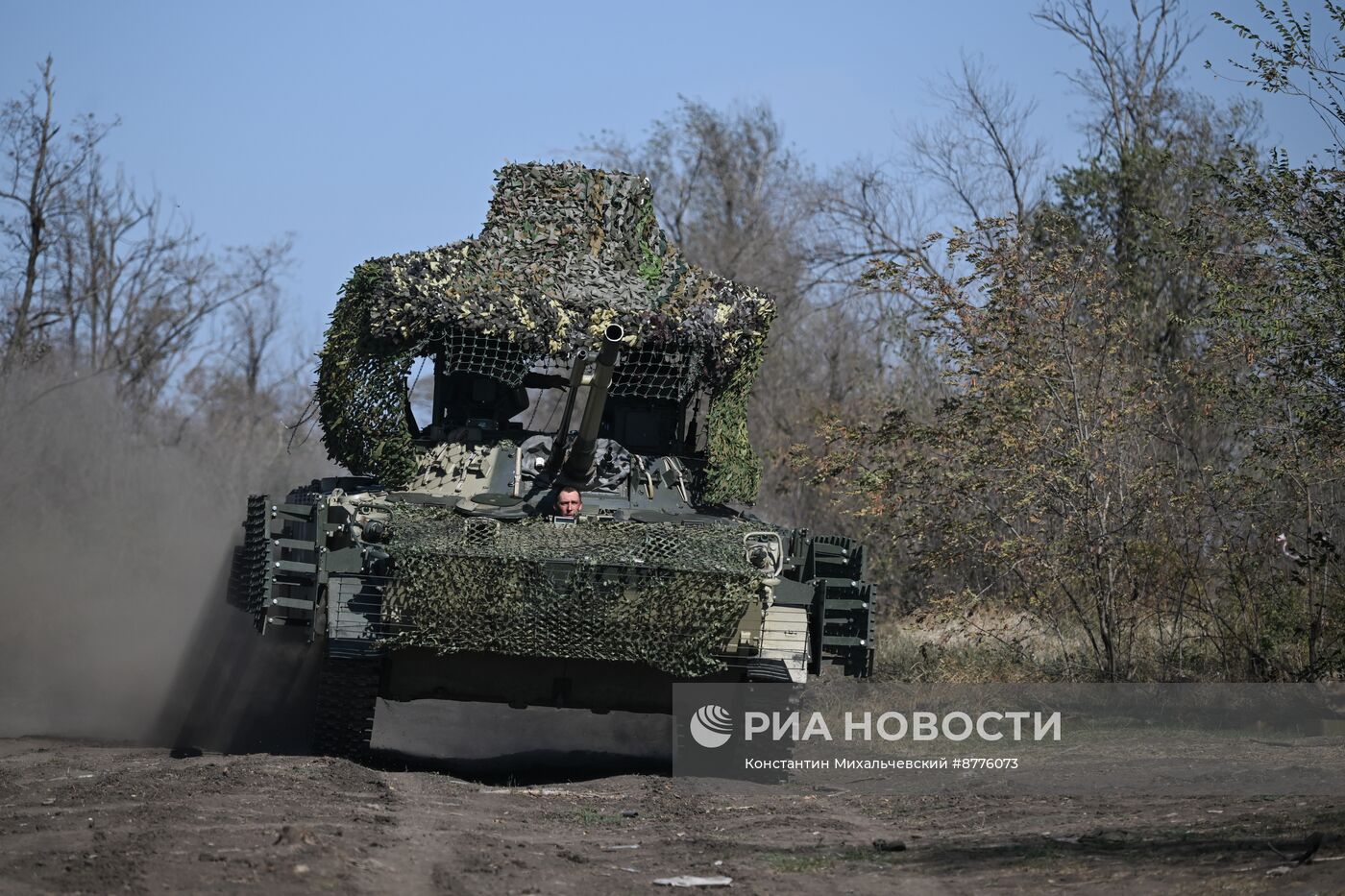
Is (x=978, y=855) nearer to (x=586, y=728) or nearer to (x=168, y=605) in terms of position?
(x=586, y=728)

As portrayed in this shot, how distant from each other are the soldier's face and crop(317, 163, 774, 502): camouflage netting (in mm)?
1435

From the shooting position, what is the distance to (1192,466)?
606 inches

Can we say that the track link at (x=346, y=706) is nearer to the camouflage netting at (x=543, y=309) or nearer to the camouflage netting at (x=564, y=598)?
the camouflage netting at (x=564, y=598)

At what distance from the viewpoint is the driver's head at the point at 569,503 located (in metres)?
11.1

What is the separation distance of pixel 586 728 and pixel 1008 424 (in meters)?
4.29

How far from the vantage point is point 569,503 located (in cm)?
1107

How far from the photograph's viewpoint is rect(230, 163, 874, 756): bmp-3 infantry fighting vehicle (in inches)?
387

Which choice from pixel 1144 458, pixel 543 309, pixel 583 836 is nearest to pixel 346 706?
pixel 583 836

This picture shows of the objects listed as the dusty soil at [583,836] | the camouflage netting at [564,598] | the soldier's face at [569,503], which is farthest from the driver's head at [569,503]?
the dusty soil at [583,836]

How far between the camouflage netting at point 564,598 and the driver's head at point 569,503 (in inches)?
38.0

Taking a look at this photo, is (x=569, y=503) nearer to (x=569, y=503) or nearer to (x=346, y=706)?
(x=569, y=503)

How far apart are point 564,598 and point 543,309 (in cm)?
338

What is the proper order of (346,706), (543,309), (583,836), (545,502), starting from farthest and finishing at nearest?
(543,309) → (545,502) → (346,706) → (583,836)

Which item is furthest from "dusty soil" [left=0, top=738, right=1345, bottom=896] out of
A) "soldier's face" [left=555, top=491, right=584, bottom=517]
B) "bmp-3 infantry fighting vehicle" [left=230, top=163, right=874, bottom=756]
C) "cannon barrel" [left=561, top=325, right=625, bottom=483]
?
"cannon barrel" [left=561, top=325, right=625, bottom=483]
